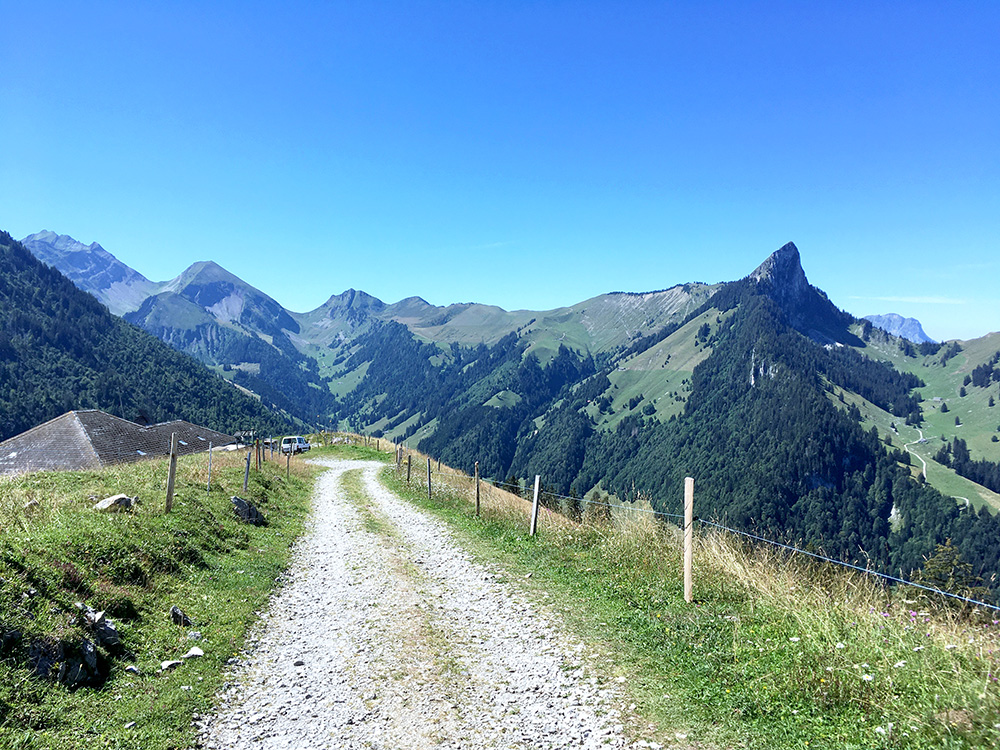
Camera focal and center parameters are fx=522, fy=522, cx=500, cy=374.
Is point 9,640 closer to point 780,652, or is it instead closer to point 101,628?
point 101,628

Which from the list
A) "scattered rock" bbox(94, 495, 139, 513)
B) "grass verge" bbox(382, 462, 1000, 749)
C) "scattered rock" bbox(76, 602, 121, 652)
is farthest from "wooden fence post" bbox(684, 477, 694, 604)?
"scattered rock" bbox(94, 495, 139, 513)

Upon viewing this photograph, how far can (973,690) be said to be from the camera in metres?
5.67

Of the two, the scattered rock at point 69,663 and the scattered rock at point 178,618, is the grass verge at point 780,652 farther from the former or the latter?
the scattered rock at point 69,663

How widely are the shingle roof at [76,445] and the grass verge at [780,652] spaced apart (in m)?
45.0

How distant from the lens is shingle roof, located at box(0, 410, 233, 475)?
4297 cm

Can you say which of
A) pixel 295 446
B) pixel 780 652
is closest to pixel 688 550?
pixel 780 652

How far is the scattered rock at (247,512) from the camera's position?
61.4ft

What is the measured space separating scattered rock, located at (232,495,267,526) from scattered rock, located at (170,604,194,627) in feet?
30.0

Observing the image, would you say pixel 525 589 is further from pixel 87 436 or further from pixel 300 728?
pixel 87 436

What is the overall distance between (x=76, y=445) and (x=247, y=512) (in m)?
36.8

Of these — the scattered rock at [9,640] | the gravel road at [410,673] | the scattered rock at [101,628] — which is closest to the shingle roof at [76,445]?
the scattered rock at [101,628]

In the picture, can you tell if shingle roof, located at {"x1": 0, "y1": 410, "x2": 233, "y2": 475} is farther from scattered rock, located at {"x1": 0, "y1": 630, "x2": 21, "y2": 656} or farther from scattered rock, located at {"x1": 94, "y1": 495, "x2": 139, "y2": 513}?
scattered rock, located at {"x1": 0, "y1": 630, "x2": 21, "y2": 656}

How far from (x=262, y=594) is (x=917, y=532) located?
800ft

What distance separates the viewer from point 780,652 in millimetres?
7676
